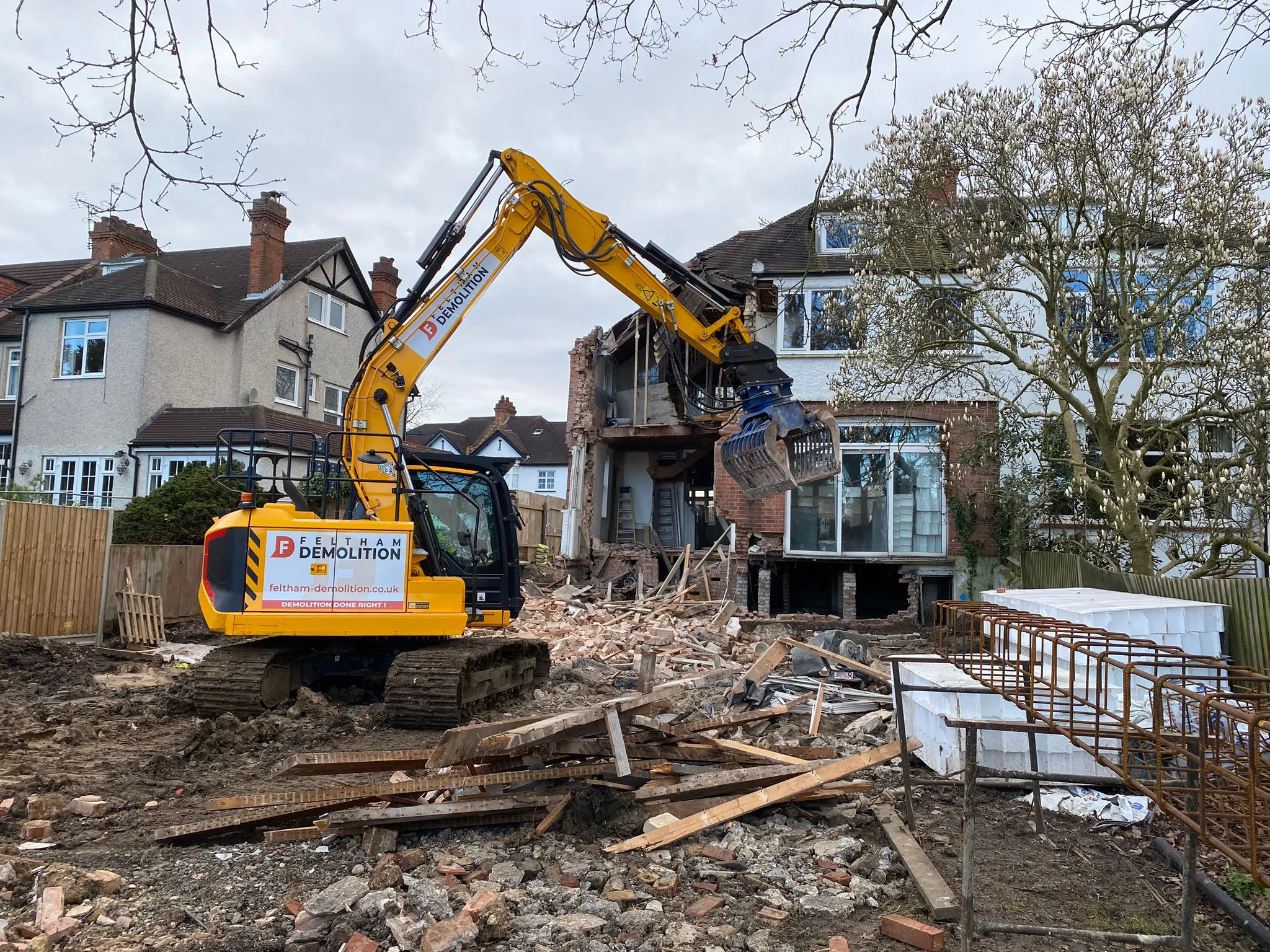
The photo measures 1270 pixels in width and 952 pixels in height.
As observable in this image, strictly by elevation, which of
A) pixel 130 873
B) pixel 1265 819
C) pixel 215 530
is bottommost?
pixel 130 873

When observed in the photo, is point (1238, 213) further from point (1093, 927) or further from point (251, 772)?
point (251, 772)

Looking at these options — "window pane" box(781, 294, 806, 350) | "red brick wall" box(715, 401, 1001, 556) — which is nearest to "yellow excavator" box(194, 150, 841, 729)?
"red brick wall" box(715, 401, 1001, 556)

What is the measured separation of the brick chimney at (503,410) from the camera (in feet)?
174

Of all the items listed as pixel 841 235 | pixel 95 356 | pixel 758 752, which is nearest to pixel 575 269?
pixel 758 752

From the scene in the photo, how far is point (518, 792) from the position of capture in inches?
235

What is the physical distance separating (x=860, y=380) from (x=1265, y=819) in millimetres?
12257

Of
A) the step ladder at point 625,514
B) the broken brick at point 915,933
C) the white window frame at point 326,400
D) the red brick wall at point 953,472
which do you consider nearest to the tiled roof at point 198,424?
the white window frame at point 326,400

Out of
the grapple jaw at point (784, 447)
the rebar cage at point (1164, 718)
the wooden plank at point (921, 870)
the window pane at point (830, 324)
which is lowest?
the wooden plank at point (921, 870)

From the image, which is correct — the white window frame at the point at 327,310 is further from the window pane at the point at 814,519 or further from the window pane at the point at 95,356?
the window pane at the point at 814,519

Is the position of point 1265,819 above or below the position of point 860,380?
below

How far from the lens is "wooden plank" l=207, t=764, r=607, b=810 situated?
5.61m

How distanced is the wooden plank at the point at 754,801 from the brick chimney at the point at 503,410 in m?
48.1

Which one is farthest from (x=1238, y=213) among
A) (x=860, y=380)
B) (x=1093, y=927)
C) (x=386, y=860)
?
(x=386, y=860)

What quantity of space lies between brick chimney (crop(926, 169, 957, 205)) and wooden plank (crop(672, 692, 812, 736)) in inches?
319
